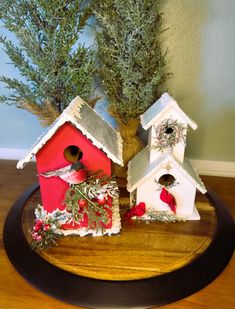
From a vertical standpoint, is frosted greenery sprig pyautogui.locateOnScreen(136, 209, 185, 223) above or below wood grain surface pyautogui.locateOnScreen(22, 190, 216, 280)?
above

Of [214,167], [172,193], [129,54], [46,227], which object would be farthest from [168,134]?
[214,167]

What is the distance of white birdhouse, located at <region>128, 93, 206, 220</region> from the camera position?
0.76 m

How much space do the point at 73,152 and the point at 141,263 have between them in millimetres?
319

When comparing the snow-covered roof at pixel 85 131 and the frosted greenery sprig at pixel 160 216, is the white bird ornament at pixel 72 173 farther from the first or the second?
the frosted greenery sprig at pixel 160 216

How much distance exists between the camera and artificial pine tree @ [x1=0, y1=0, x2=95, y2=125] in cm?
84

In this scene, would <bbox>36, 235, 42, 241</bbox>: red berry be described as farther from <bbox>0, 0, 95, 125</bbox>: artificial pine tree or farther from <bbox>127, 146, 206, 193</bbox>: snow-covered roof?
<bbox>0, 0, 95, 125</bbox>: artificial pine tree

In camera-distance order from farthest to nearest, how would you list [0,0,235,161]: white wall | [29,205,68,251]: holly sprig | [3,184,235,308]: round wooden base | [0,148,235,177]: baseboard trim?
1. [0,148,235,177]: baseboard trim
2. [0,0,235,161]: white wall
3. [29,205,68,251]: holly sprig
4. [3,184,235,308]: round wooden base

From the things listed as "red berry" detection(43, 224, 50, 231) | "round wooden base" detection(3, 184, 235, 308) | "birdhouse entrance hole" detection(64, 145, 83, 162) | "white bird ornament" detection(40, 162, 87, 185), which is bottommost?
A: "round wooden base" detection(3, 184, 235, 308)

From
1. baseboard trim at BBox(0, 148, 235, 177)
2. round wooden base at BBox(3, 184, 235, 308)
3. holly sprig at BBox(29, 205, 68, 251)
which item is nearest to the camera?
round wooden base at BBox(3, 184, 235, 308)

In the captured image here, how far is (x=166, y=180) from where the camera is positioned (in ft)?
2.82

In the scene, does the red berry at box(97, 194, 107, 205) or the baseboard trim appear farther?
the baseboard trim

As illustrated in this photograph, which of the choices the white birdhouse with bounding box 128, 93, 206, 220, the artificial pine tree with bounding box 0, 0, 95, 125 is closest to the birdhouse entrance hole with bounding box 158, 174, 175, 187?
the white birdhouse with bounding box 128, 93, 206, 220

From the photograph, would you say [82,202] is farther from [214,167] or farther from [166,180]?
[214,167]

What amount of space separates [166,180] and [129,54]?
0.36 m
